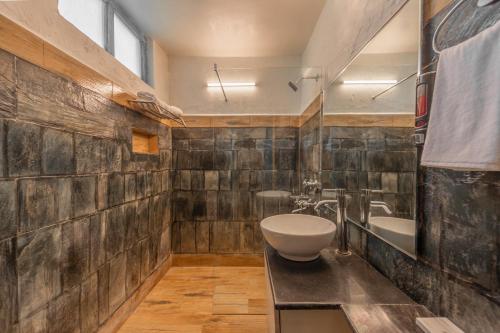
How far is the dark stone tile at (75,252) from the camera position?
4.27 ft

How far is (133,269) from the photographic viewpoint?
6.74ft

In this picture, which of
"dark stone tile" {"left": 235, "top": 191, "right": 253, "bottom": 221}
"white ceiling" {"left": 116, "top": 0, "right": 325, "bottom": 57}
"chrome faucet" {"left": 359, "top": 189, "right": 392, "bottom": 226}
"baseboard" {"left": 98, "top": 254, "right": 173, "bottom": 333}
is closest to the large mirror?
"chrome faucet" {"left": 359, "top": 189, "right": 392, "bottom": 226}

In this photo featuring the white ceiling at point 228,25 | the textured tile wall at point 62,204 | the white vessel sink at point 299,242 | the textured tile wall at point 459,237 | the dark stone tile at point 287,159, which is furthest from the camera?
the dark stone tile at point 287,159

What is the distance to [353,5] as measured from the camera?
4.86 feet

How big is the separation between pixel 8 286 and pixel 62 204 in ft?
1.36

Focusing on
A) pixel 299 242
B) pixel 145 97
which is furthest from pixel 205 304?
pixel 145 97

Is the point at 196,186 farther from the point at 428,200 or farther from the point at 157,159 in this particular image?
the point at 428,200

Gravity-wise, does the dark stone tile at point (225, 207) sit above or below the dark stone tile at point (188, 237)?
above

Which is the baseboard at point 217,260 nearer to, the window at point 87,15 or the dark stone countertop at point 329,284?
the dark stone countertop at point 329,284

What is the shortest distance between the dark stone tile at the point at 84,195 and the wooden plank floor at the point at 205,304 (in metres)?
1.09

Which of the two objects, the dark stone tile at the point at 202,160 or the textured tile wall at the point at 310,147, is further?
the dark stone tile at the point at 202,160

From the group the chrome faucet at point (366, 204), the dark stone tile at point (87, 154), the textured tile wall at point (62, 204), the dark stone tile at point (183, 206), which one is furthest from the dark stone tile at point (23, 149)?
the dark stone tile at point (183, 206)

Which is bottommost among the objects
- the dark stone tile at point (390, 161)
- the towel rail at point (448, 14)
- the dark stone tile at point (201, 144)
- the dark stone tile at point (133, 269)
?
the dark stone tile at point (133, 269)

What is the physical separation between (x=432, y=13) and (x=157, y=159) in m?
2.41
